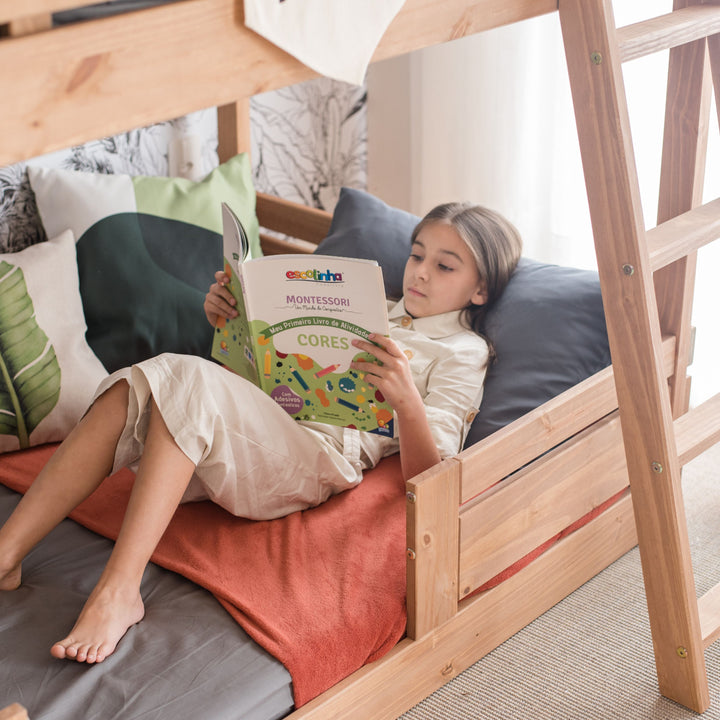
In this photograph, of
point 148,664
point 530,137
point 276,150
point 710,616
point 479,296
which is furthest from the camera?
point 276,150

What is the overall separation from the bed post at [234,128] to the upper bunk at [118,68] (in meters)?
1.40

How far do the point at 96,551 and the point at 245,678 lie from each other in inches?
16.5

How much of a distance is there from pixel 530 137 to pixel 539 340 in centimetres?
79

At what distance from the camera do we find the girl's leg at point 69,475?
58.8 inches

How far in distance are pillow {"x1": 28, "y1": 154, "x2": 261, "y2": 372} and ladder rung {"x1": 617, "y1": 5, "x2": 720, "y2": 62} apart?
1103mm

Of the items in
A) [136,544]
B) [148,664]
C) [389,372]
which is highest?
[389,372]

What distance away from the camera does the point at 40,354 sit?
6.23 feet

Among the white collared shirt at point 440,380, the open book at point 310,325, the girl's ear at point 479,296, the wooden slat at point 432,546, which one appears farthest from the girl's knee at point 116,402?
the girl's ear at point 479,296

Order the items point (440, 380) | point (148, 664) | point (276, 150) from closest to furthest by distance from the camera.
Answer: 1. point (148, 664)
2. point (440, 380)
3. point (276, 150)

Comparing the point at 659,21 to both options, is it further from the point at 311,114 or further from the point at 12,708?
the point at 311,114

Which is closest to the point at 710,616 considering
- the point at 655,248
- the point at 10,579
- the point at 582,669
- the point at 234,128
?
the point at 582,669

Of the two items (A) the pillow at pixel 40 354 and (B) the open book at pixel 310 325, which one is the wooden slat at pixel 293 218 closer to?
(A) the pillow at pixel 40 354

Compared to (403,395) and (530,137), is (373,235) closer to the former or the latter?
(530,137)

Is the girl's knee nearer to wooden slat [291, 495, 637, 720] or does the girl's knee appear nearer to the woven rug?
wooden slat [291, 495, 637, 720]
